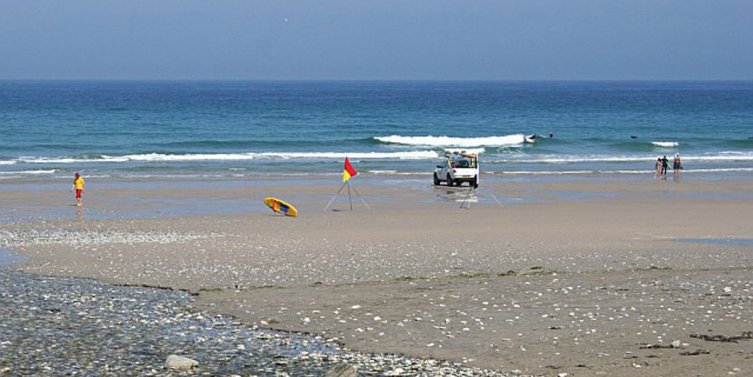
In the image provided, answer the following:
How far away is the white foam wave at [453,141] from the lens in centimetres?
7069

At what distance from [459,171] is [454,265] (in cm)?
1964

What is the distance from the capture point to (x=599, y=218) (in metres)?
28.5

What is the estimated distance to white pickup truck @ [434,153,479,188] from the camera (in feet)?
126

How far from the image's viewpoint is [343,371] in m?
10.8

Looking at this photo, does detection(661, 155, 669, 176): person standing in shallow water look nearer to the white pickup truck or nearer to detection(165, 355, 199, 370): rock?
the white pickup truck

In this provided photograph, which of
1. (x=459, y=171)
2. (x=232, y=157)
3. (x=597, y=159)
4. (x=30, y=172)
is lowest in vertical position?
(x=597, y=159)

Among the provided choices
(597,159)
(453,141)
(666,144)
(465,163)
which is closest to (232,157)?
(465,163)

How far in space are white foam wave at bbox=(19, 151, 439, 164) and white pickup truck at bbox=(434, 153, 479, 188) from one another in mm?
16636

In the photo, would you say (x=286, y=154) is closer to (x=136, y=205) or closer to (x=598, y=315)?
(x=136, y=205)

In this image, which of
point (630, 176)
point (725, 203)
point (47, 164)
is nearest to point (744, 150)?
point (630, 176)

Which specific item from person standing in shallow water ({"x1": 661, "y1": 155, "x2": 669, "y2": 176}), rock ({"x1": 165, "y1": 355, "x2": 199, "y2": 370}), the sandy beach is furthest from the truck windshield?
rock ({"x1": 165, "y1": 355, "x2": 199, "y2": 370})

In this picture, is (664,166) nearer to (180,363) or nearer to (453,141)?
(453,141)

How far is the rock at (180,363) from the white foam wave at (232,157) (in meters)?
41.0

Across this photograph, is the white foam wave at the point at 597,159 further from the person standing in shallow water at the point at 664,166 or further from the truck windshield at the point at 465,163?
the truck windshield at the point at 465,163
